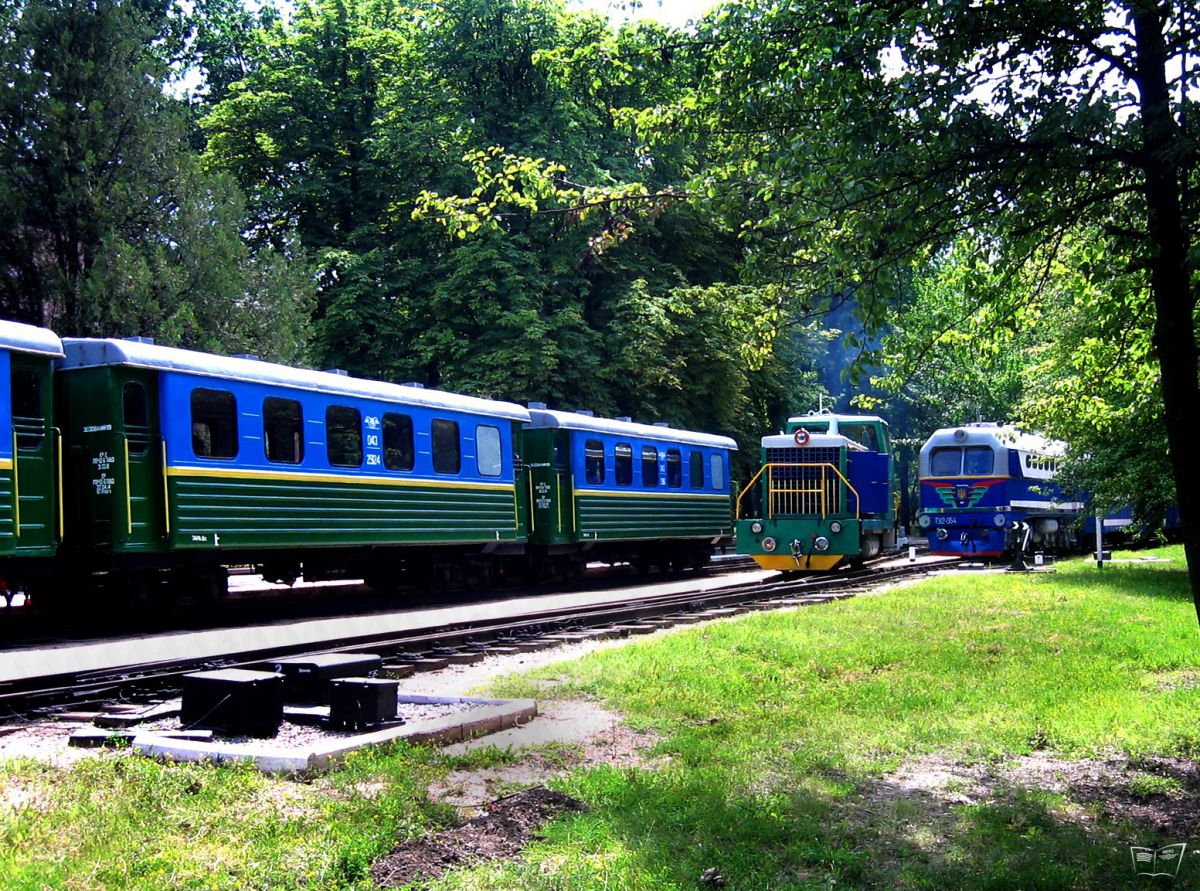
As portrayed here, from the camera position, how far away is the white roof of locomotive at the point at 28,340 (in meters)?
12.5

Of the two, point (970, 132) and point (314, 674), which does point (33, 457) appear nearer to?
point (314, 674)

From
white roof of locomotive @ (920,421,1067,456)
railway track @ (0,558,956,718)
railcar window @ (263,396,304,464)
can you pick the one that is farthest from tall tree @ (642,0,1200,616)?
white roof of locomotive @ (920,421,1067,456)

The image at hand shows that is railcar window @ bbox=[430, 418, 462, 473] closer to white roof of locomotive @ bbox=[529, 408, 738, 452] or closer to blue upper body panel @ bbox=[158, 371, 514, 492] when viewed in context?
blue upper body panel @ bbox=[158, 371, 514, 492]

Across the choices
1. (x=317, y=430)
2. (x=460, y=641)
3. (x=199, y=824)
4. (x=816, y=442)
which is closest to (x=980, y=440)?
(x=816, y=442)

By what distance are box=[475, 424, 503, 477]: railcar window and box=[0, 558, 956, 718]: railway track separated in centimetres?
330

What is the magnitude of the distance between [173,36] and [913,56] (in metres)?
34.9

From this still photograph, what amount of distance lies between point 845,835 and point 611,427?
17.7 m

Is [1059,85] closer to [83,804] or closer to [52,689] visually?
[83,804]

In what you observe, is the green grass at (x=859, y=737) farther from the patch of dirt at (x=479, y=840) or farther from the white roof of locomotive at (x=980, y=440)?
the white roof of locomotive at (x=980, y=440)

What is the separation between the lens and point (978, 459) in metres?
29.0

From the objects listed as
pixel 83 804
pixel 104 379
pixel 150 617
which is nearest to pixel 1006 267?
pixel 83 804

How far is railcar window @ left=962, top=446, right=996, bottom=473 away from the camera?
28.8m

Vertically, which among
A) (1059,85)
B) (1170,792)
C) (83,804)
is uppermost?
(1059,85)

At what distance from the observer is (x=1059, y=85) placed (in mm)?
6859
